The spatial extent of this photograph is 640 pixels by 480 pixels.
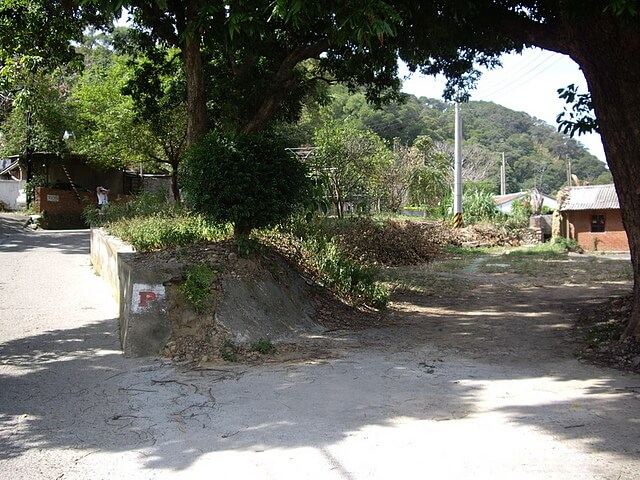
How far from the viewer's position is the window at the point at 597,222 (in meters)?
32.1

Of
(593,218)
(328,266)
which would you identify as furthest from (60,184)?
(593,218)

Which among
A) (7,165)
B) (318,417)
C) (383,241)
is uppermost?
(7,165)

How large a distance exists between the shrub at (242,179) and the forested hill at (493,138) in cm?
4637

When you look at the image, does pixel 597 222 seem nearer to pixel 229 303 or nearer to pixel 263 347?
pixel 229 303

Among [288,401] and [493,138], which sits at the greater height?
[493,138]

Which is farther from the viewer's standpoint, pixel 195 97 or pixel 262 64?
pixel 262 64

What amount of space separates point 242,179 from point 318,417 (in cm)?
→ 368

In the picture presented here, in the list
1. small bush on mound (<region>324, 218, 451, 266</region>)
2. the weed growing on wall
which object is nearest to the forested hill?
small bush on mound (<region>324, 218, 451, 266</region>)

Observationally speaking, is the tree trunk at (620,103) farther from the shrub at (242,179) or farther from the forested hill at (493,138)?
the forested hill at (493,138)

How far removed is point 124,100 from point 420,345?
21.7 metres

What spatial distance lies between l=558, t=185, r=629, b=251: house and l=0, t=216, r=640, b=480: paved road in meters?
27.5

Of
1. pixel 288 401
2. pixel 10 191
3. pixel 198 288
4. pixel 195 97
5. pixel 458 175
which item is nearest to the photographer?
pixel 288 401

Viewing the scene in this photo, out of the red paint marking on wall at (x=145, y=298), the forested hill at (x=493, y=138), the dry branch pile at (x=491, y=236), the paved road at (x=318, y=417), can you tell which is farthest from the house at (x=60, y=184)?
the forested hill at (x=493, y=138)

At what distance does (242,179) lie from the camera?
784 cm
